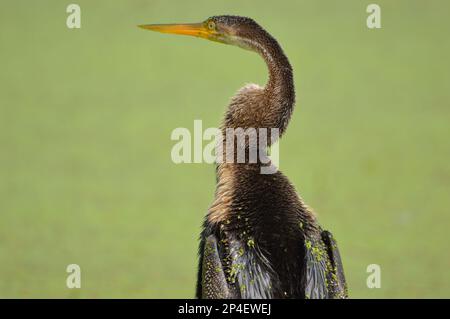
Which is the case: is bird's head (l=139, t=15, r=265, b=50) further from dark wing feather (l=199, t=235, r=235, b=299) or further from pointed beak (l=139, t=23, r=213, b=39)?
dark wing feather (l=199, t=235, r=235, b=299)

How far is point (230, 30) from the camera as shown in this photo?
11.6 feet

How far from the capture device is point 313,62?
7.32 metres

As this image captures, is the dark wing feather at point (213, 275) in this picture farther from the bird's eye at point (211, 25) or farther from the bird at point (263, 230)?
the bird's eye at point (211, 25)

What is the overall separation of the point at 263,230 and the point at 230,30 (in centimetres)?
87

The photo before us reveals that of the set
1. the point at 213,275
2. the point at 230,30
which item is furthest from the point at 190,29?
the point at 213,275

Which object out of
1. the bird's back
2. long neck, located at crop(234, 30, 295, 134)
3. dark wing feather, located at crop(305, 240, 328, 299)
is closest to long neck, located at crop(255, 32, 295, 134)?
long neck, located at crop(234, 30, 295, 134)

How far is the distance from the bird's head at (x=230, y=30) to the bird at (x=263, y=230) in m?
0.04

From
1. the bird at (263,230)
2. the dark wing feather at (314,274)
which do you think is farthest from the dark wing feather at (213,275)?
the dark wing feather at (314,274)

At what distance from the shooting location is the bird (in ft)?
9.65

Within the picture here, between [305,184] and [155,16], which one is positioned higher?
[155,16]

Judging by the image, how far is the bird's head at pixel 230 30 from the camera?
11.3ft

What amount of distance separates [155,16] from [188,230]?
2.53 metres

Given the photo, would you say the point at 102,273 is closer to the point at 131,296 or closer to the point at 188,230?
the point at 131,296

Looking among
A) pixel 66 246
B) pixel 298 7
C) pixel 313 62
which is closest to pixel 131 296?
pixel 66 246
